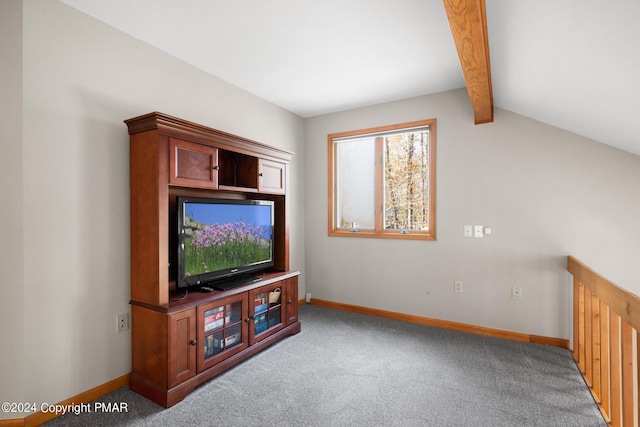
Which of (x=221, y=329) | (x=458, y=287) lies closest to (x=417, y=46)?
(x=458, y=287)

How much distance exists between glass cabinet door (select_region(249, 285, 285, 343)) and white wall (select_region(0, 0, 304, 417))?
0.93 meters

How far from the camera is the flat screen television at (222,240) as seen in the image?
2312mm

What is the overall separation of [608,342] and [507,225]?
4.35 ft

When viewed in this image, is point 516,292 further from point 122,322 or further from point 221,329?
point 122,322

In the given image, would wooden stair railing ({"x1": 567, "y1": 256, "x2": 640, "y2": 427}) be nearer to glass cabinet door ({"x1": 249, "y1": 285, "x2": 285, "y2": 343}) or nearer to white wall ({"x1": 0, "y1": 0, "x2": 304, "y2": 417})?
glass cabinet door ({"x1": 249, "y1": 285, "x2": 285, "y2": 343})

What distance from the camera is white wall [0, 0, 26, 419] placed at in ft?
5.64

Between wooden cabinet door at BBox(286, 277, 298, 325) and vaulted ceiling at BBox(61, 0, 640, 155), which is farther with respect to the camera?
wooden cabinet door at BBox(286, 277, 298, 325)

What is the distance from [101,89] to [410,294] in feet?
11.1

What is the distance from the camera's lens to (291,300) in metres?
3.09

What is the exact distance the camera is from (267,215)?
10.2 ft

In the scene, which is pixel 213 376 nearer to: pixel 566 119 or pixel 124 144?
pixel 124 144

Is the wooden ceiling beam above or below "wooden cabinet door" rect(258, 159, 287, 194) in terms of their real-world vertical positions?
above

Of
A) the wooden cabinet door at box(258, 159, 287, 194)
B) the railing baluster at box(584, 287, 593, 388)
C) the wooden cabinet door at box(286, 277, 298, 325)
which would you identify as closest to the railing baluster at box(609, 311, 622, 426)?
the railing baluster at box(584, 287, 593, 388)

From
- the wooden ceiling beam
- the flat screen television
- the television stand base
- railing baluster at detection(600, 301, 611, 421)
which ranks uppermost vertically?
the wooden ceiling beam
